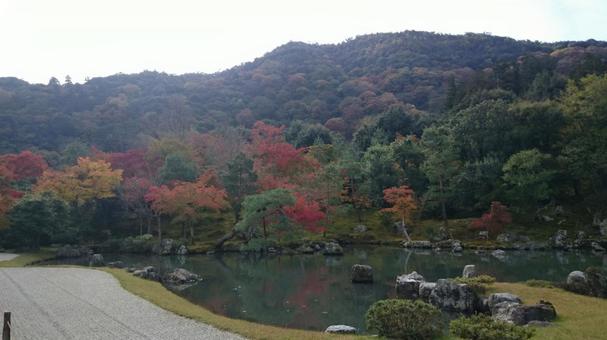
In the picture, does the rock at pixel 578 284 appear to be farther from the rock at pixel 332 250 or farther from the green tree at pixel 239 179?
the green tree at pixel 239 179

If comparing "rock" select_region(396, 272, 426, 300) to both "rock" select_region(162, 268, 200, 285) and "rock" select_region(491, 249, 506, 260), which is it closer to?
"rock" select_region(162, 268, 200, 285)

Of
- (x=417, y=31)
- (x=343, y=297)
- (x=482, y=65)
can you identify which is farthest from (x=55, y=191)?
(x=417, y=31)

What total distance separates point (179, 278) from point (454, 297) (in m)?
14.7

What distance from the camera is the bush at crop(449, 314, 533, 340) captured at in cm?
1093

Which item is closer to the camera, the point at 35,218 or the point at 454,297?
the point at 454,297

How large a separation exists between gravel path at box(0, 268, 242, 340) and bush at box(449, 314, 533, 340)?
5.67 meters

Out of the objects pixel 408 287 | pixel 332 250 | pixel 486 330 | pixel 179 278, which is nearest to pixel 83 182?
pixel 332 250

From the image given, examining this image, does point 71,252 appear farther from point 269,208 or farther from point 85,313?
point 85,313

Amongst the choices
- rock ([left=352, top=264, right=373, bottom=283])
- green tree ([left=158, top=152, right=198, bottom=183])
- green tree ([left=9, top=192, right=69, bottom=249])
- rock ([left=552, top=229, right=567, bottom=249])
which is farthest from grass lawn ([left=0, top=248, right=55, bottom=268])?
rock ([left=552, top=229, right=567, bottom=249])

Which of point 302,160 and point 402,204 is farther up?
point 302,160

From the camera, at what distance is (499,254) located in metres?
34.6

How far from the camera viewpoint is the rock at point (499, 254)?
109ft

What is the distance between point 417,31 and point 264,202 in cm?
11014

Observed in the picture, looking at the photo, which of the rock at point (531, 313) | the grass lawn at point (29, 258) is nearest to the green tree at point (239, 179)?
the grass lawn at point (29, 258)
